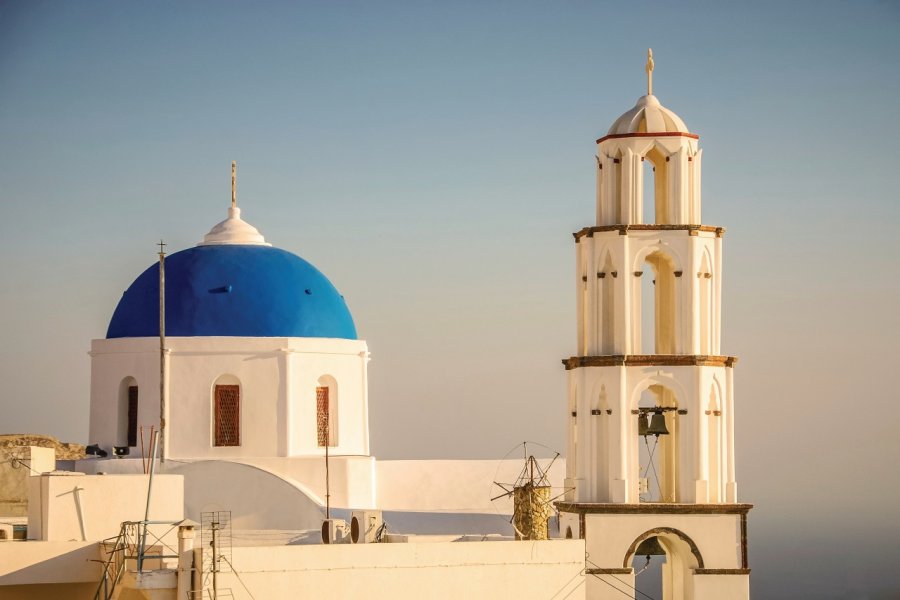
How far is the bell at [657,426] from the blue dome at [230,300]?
848cm

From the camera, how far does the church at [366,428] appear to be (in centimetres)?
2586

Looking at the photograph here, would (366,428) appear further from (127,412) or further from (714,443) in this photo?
(714,443)

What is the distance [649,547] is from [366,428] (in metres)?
8.58

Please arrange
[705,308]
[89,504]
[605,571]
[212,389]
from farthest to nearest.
A: 1. [212,389]
2. [705,308]
3. [89,504]
4. [605,571]

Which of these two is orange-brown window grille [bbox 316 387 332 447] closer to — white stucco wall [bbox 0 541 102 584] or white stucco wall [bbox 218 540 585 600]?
white stucco wall [bbox 0 541 102 584]

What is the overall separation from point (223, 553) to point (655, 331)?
26.3 ft

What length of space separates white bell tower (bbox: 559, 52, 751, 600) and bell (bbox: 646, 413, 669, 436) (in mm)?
25

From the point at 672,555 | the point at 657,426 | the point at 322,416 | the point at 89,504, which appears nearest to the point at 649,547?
the point at 672,555

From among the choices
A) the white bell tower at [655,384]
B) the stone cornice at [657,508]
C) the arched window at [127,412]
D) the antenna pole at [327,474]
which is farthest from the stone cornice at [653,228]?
the arched window at [127,412]

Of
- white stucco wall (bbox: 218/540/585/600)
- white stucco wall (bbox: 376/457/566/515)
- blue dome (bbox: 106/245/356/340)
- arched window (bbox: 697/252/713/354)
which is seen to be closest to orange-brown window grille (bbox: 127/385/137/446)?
blue dome (bbox: 106/245/356/340)

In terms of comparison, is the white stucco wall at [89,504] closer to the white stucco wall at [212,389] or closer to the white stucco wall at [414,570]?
the white stucco wall at [414,570]

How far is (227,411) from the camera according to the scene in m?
33.4

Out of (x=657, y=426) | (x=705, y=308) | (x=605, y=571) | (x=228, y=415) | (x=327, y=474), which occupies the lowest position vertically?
(x=605, y=571)

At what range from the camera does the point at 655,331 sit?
28281mm
